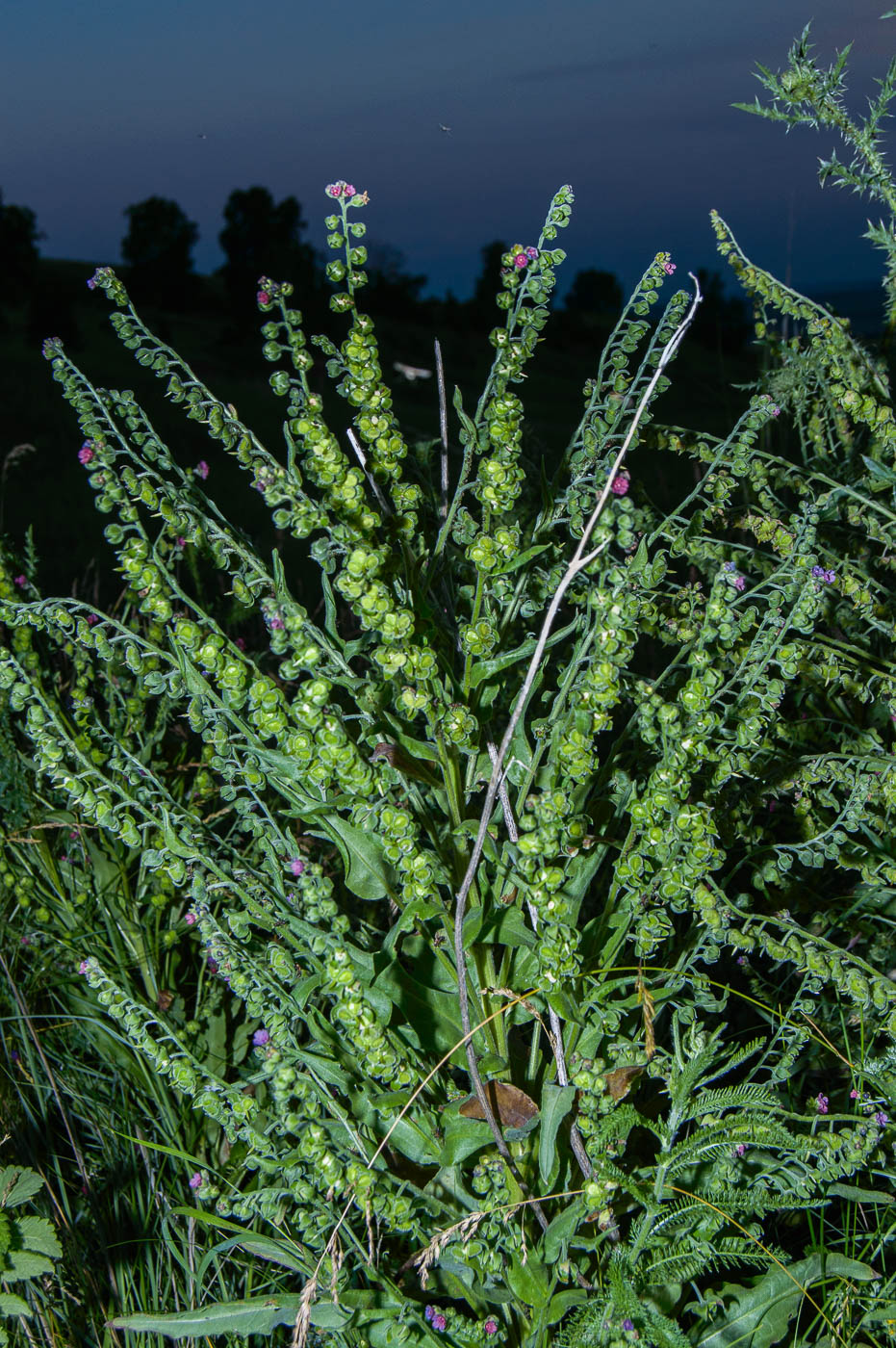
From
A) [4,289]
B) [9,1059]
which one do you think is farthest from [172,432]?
[4,289]

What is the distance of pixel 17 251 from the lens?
1437 cm

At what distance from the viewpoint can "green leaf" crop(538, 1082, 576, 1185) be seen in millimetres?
1188

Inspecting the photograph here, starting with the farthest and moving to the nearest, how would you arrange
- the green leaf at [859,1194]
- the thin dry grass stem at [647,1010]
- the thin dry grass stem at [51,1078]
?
the thin dry grass stem at [51,1078] < the green leaf at [859,1194] < the thin dry grass stem at [647,1010]

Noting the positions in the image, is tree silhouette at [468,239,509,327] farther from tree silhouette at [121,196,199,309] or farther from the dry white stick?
the dry white stick

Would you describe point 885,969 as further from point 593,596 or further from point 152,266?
point 152,266

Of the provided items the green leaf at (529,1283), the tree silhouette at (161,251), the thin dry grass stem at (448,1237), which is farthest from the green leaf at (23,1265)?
the tree silhouette at (161,251)

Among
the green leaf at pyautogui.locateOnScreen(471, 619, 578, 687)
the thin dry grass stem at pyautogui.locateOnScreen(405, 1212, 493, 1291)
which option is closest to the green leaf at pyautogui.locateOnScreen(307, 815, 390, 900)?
Answer: the green leaf at pyautogui.locateOnScreen(471, 619, 578, 687)

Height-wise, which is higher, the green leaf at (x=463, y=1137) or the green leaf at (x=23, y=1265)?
the green leaf at (x=463, y=1137)

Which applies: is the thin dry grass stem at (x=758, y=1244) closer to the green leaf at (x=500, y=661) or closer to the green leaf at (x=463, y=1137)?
the green leaf at (x=463, y=1137)

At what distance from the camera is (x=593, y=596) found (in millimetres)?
1075

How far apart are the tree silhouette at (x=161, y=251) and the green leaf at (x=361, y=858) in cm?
1589

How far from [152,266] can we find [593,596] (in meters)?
16.8

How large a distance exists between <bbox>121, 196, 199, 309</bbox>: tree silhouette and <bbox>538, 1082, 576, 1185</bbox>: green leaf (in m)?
16.1

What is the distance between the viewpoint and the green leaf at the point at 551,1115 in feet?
3.90
